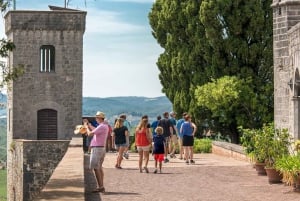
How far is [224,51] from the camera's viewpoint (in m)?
36.7

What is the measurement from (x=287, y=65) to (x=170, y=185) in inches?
193

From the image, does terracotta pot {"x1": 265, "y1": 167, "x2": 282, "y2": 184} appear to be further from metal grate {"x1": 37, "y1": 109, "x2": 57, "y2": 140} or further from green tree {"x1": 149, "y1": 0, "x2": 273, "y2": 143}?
metal grate {"x1": 37, "y1": 109, "x2": 57, "y2": 140}

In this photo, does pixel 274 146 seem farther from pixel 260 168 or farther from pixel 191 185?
pixel 191 185

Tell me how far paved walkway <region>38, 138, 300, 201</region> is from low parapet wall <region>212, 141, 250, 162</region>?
Result: 263 cm

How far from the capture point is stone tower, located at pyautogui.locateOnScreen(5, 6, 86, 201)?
40.8 m

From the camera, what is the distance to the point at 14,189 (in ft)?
120

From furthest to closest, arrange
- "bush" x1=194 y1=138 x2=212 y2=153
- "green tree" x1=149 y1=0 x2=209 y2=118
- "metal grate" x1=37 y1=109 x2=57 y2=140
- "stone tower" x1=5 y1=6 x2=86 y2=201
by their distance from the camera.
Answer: "metal grate" x1=37 y1=109 x2=57 y2=140
"stone tower" x1=5 y1=6 x2=86 y2=201
"green tree" x1=149 y1=0 x2=209 y2=118
"bush" x1=194 y1=138 x2=212 y2=153

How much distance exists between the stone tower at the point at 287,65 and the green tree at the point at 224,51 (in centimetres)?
1555

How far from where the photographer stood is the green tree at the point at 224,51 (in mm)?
36031

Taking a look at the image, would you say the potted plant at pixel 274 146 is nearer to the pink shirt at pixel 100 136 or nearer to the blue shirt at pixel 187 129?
the pink shirt at pixel 100 136

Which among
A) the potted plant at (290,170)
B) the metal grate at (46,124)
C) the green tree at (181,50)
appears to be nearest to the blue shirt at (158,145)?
the potted plant at (290,170)

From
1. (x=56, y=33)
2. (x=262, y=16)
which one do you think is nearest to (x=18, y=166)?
Result: (x=56, y=33)

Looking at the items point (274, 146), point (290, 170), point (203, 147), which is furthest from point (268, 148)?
point (203, 147)

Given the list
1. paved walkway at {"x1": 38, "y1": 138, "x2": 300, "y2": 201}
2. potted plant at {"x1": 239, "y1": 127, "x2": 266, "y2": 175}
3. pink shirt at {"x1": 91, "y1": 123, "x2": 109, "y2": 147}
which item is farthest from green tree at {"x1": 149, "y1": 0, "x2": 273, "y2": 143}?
pink shirt at {"x1": 91, "y1": 123, "x2": 109, "y2": 147}
